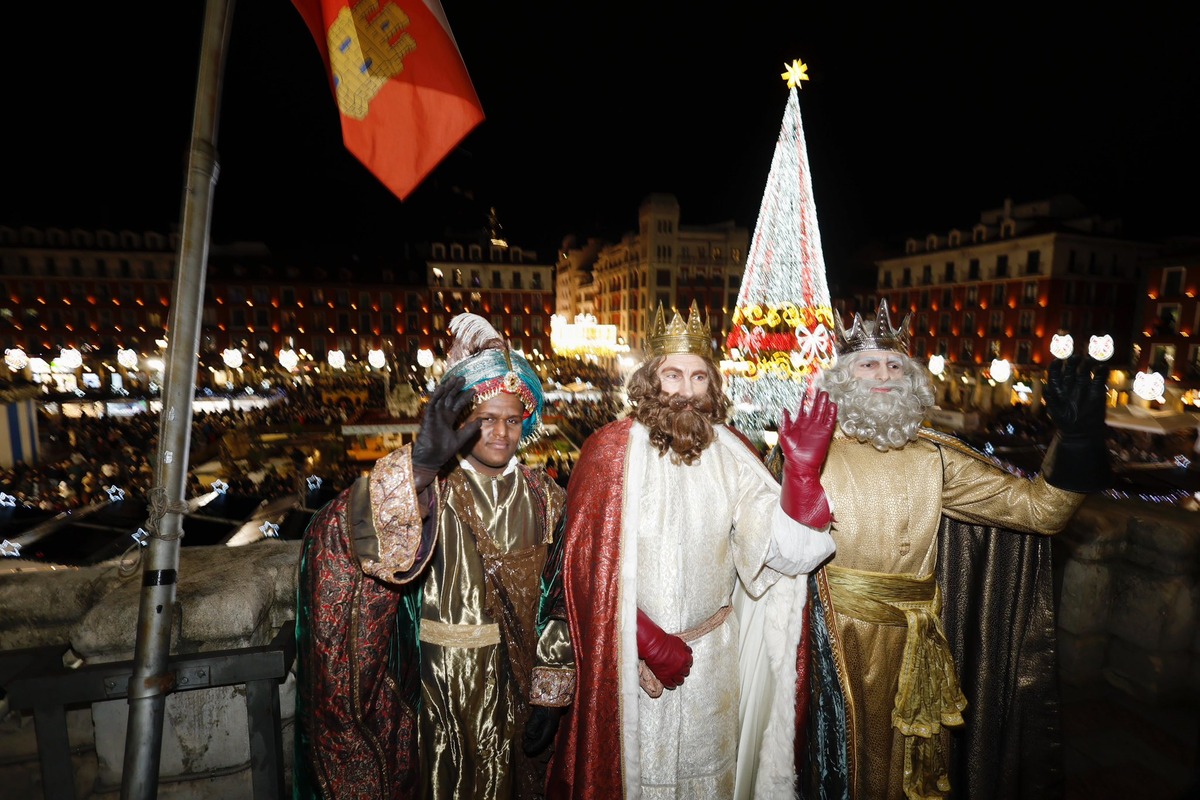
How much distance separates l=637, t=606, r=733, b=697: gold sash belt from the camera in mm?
2525

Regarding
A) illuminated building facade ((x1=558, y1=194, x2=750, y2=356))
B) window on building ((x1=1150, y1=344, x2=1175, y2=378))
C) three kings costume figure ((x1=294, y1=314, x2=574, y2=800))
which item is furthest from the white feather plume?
illuminated building facade ((x1=558, y1=194, x2=750, y2=356))

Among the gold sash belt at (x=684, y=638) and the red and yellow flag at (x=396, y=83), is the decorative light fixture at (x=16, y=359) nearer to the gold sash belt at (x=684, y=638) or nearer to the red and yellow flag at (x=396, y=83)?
the red and yellow flag at (x=396, y=83)

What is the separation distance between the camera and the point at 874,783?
279 centimetres

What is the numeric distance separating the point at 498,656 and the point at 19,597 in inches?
83.8

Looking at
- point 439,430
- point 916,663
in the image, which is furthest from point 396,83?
point 916,663

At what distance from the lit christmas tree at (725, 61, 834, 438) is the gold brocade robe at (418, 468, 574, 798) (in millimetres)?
9645

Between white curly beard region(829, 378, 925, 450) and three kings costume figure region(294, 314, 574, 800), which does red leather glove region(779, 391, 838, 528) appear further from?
three kings costume figure region(294, 314, 574, 800)

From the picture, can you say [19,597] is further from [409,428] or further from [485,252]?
[485,252]

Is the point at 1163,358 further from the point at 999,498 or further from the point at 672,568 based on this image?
the point at 672,568

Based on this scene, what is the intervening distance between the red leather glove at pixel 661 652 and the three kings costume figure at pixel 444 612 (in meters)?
0.35

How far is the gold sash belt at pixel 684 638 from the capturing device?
2525 millimetres

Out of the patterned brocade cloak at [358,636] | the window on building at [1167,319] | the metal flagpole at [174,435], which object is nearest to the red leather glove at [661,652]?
the patterned brocade cloak at [358,636]

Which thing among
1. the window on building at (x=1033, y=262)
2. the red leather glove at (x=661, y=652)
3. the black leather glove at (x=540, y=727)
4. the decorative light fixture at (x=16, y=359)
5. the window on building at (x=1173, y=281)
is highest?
the window on building at (x=1033, y=262)

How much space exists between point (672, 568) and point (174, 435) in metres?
1.98
